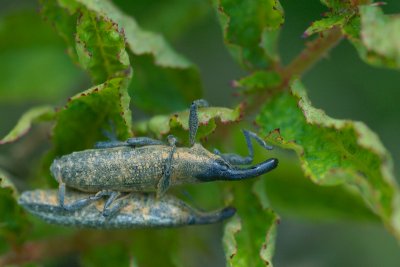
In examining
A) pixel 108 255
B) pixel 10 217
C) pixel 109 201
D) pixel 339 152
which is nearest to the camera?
pixel 339 152

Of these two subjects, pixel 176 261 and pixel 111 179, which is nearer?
pixel 111 179

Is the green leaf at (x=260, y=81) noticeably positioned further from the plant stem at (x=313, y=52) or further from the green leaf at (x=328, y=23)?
the green leaf at (x=328, y=23)

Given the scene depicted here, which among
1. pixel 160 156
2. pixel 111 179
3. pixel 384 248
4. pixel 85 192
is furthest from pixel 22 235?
pixel 384 248

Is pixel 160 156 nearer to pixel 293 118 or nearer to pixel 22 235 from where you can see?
pixel 293 118

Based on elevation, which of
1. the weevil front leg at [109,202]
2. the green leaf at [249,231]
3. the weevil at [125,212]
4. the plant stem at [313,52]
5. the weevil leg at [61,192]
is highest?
the plant stem at [313,52]

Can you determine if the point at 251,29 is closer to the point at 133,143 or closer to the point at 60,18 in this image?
the point at 133,143

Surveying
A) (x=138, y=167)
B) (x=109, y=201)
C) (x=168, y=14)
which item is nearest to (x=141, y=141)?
(x=138, y=167)

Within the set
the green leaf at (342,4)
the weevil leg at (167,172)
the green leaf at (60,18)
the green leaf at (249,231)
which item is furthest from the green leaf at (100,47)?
the green leaf at (342,4)
